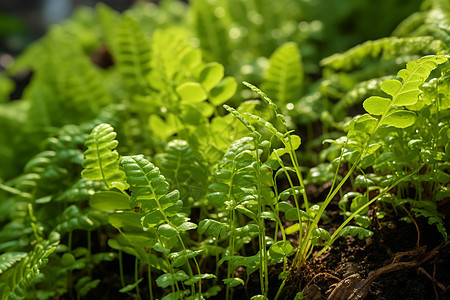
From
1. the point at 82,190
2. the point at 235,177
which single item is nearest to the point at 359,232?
the point at 235,177

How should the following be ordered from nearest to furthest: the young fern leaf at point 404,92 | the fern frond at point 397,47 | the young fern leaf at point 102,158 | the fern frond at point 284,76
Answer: the young fern leaf at point 404,92, the young fern leaf at point 102,158, the fern frond at point 397,47, the fern frond at point 284,76

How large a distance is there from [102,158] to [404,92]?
0.75m

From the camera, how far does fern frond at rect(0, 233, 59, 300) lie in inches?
42.6

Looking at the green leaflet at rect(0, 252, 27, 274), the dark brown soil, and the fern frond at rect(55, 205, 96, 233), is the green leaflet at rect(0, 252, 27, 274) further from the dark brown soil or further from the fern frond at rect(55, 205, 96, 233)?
the dark brown soil

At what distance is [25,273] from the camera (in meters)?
1.12

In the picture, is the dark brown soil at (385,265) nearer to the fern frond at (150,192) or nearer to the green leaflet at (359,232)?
the green leaflet at (359,232)

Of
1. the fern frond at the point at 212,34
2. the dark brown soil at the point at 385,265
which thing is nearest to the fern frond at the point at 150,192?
the dark brown soil at the point at 385,265

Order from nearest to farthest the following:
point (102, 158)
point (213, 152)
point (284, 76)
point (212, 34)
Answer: point (102, 158)
point (213, 152)
point (284, 76)
point (212, 34)

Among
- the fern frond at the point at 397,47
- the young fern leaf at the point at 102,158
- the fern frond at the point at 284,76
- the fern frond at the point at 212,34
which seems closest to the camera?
the young fern leaf at the point at 102,158

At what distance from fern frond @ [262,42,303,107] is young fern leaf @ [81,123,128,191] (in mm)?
815

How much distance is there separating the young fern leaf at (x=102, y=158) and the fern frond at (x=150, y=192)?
4.2 inches

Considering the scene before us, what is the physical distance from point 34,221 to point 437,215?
1120 millimetres

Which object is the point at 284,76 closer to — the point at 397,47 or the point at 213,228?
the point at 397,47

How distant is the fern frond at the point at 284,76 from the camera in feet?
5.78
